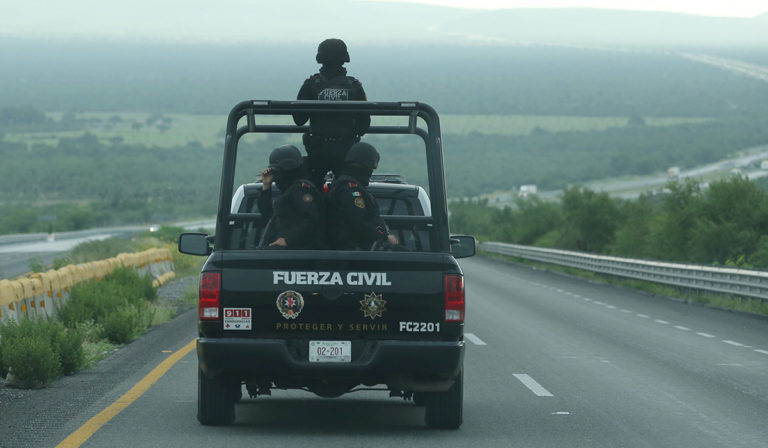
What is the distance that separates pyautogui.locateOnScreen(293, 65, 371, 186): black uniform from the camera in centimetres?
921

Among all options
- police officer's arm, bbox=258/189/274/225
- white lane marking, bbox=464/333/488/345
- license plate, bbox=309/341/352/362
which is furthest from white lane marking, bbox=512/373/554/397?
white lane marking, bbox=464/333/488/345

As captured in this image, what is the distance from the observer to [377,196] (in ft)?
33.9

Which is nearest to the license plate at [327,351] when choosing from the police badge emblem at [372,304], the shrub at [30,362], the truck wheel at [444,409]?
the police badge emblem at [372,304]

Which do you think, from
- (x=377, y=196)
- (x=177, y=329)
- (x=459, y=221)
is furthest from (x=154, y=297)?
(x=459, y=221)

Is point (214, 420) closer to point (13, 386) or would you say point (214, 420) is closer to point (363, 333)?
point (363, 333)

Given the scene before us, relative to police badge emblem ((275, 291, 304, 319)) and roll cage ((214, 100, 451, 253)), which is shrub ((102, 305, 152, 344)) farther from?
police badge emblem ((275, 291, 304, 319))

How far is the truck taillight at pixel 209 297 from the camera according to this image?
8.09m

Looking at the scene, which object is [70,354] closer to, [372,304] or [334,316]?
[334,316]

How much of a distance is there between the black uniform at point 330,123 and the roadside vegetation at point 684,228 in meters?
16.4

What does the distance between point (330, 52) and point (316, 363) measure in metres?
2.81

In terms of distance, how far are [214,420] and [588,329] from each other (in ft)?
38.6

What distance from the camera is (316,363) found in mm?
8164

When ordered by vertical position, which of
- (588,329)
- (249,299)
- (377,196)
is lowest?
(588,329)

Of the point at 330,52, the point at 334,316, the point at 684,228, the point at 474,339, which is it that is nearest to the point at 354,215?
the point at 334,316
